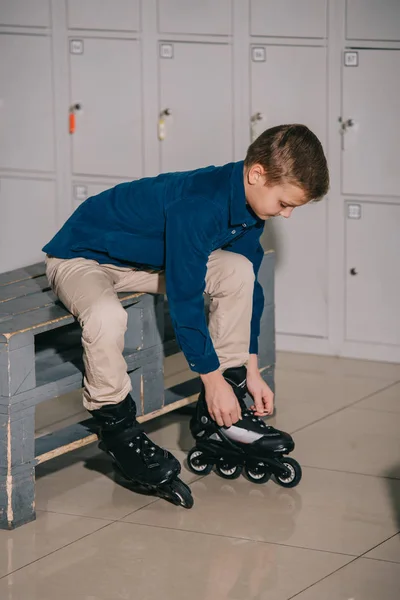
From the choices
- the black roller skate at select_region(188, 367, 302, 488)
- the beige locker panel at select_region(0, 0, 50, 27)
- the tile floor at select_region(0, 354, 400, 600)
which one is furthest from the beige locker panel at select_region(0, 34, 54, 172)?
the black roller skate at select_region(188, 367, 302, 488)

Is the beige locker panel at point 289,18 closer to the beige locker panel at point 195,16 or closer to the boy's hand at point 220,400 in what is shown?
the beige locker panel at point 195,16

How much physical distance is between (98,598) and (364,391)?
176 cm

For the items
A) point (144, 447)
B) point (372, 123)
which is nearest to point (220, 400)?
point (144, 447)

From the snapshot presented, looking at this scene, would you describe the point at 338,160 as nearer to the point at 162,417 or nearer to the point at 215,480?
the point at 162,417

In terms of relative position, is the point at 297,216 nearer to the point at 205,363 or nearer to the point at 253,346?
the point at 253,346

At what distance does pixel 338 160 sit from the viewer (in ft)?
14.1

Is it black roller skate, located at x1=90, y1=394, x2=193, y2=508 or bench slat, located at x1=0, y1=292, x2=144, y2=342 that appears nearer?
bench slat, located at x1=0, y1=292, x2=144, y2=342

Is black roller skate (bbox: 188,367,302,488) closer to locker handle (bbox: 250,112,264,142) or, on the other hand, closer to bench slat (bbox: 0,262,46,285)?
bench slat (bbox: 0,262,46,285)

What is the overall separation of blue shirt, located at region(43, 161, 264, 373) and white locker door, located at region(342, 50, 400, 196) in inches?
44.7

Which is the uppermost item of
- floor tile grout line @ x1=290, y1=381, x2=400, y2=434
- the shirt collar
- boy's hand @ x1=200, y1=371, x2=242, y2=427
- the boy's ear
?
the boy's ear

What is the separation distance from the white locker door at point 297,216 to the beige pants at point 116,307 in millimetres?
1266

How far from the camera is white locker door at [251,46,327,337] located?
4281mm

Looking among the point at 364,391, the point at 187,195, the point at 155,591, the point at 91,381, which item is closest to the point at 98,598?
the point at 155,591

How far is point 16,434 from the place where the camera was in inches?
111
